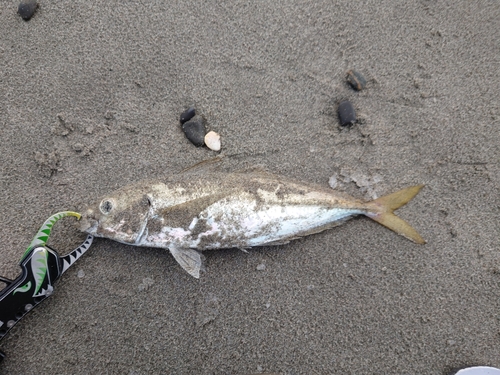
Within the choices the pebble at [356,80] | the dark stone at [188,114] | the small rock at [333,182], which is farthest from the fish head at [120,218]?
the pebble at [356,80]

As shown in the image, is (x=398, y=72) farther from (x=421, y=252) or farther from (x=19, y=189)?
(x=19, y=189)

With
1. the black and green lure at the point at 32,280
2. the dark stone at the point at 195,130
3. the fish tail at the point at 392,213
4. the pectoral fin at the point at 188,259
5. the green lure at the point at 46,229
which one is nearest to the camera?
the black and green lure at the point at 32,280

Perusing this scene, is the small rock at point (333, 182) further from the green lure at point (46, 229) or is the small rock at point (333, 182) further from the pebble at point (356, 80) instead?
the green lure at point (46, 229)

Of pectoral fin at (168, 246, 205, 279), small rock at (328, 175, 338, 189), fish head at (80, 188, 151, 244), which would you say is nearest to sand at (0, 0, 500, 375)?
small rock at (328, 175, 338, 189)

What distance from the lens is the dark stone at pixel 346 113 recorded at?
2.73 meters

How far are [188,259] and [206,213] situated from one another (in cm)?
42

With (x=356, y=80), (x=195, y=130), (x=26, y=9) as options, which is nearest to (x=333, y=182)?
(x=356, y=80)

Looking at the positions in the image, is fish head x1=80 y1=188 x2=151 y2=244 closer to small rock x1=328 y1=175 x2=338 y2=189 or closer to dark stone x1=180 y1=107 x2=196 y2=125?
dark stone x1=180 y1=107 x2=196 y2=125

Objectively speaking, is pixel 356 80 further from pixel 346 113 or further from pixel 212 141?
pixel 212 141

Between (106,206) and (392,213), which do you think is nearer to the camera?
(106,206)

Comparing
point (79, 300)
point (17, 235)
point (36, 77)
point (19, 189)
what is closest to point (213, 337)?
point (79, 300)

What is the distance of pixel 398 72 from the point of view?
2.86 metres

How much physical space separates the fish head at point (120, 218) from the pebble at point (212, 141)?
71cm

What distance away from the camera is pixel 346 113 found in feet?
8.98
